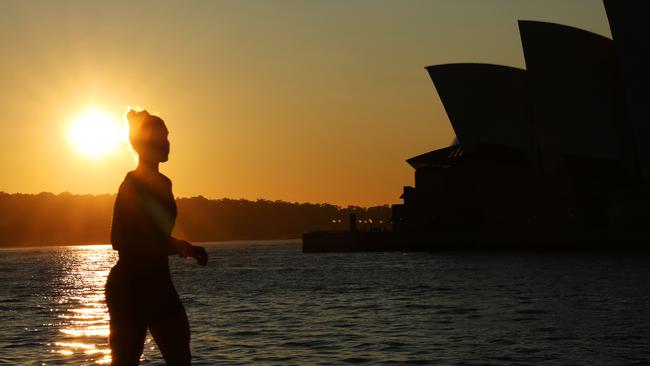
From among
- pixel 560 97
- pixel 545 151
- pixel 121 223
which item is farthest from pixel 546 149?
pixel 121 223

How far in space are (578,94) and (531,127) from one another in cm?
693

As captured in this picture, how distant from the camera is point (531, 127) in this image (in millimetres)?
72812

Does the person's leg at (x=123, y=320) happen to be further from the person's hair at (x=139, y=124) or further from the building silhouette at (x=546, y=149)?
the building silhouette at (x=546, y=149)

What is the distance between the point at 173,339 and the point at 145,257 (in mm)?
376

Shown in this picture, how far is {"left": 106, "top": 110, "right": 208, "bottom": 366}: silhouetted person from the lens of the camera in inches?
169

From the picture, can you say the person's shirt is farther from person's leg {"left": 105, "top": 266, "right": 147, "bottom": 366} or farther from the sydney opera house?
the sydney opera house

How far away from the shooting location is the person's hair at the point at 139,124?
14.4ft

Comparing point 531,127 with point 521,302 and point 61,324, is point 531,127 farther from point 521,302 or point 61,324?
point 61,324

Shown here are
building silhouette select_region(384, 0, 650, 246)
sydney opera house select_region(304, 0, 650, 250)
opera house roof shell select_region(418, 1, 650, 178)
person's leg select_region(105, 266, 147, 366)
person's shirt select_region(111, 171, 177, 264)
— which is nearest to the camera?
person's shirt select_region(111, 171, 177, 264)

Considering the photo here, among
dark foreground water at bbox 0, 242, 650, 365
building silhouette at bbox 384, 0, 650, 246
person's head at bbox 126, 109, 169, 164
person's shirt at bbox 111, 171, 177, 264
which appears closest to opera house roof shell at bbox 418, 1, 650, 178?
building silhouette at bbox 384, 0, 650, 246

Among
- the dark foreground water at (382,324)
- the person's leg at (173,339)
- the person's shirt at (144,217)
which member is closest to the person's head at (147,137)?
the person's shirt at (144,217)

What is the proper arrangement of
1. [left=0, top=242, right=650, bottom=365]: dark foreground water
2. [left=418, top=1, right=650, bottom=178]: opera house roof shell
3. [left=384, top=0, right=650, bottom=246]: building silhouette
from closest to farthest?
[left=0, top=242, right=650, bottom=365]: dark foreground water → [left=418, top=1, right=650, bottom=178]: opera house roof shell → [left=384, top=0, right=650, bottom=246]: building silhouette

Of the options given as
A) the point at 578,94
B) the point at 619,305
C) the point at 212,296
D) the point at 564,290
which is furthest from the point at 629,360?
the point at 578,94

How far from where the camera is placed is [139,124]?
4410 mm
